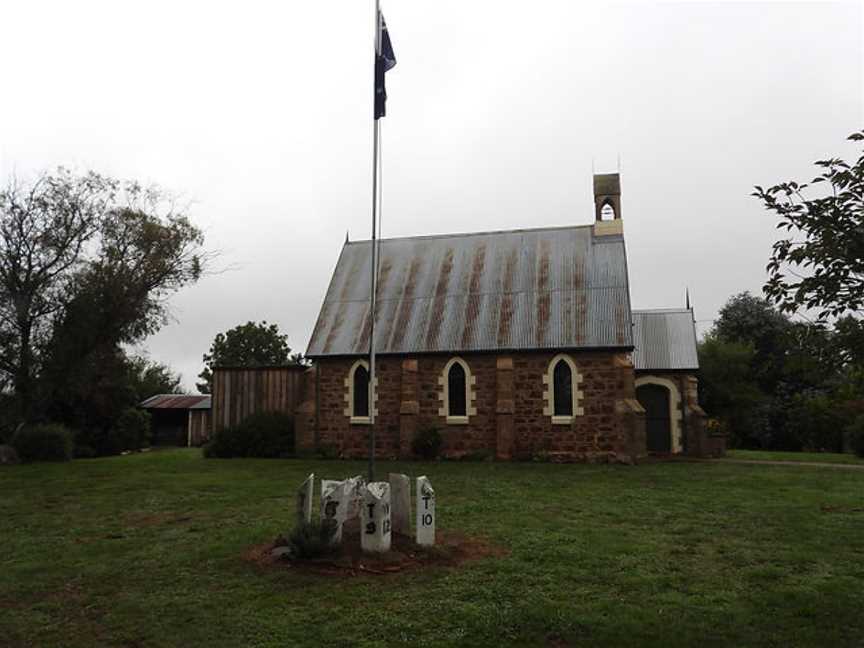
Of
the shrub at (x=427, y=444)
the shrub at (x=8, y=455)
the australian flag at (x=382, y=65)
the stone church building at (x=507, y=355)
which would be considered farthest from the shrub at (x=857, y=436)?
the shrub at (x=8, y=455)

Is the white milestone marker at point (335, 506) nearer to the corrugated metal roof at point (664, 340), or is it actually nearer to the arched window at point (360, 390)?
the arched window at point (360, 390)

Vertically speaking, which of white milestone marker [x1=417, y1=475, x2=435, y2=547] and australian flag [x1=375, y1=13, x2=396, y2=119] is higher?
australian flag [x1=375, y1=13, x2=396, y2=119]

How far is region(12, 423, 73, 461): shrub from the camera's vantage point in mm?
23331

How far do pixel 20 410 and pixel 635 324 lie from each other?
23.3 metres

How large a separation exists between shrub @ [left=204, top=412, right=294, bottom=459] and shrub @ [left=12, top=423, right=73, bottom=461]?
498 centimetres

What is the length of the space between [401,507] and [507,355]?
42.8 feet

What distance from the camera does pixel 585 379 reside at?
21.6 m

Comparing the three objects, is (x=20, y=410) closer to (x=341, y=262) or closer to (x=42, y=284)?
(x=42, y=284)

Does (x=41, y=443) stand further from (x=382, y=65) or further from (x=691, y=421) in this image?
(x=691, y=421)

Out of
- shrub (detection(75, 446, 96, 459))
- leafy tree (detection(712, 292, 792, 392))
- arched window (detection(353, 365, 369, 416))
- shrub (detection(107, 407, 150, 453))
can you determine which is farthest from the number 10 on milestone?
leafy tree (detection(712, 292, 792, 392))

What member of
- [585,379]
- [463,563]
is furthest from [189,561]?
[585,379]

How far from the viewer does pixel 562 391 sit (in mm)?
22031

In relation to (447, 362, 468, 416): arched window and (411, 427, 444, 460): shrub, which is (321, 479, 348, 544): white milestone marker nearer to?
(411, 427, 444, 460): shrub

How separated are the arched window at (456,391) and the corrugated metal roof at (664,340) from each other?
6977mm
